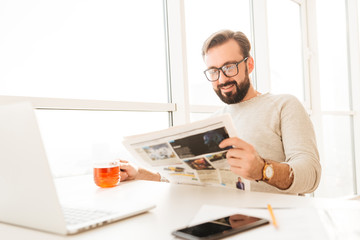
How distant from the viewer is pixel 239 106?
5.32ft

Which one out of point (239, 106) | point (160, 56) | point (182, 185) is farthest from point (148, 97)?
point (182, 185)

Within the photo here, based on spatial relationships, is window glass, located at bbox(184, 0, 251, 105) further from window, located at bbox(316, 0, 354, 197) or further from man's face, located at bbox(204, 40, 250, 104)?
window, located at bbox(316, 0, 354, 197)

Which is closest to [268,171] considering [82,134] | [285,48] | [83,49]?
[82,134]

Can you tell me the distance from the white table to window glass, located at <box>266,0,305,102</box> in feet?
6.69

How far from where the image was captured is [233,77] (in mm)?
1588

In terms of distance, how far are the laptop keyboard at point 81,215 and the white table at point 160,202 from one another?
0.05 m

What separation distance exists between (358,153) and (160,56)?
2841mm

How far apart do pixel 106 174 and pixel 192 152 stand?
0.36 m

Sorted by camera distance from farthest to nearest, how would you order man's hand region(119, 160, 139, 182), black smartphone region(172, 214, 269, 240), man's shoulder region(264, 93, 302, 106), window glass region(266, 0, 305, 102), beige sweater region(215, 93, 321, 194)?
1. window glass region(266, 0, 305, 102)
2. man's shoulder region(264, 93, 302, 106)
3. man's hand region(119, 160, 139, 182)
4. beige sweater region(215, 93, 321, 194)
5. black smartphone region(172, 214, 269, 240)

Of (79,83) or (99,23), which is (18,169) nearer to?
(79,83)

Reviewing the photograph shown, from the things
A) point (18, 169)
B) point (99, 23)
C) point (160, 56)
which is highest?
point (99, 23)

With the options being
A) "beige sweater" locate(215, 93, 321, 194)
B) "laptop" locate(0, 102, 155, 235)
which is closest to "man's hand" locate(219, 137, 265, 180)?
"beige sweater" locate(215, 93, 321, 194)

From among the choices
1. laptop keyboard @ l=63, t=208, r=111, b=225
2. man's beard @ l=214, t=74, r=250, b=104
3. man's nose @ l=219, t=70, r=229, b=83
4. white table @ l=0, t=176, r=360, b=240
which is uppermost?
man's nose @ l=219, t=70, r=229, b=83

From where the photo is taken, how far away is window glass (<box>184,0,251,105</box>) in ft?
7.41
